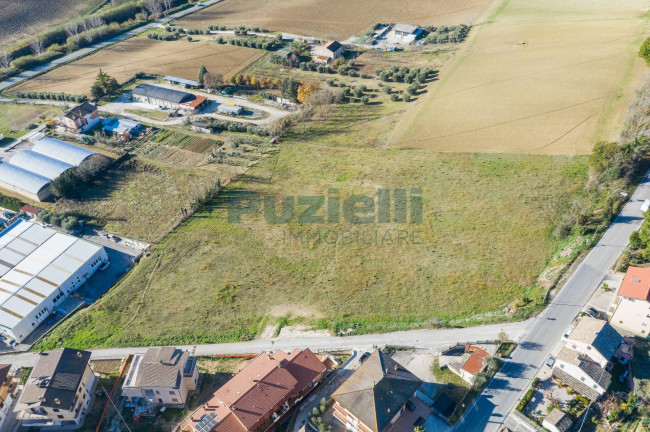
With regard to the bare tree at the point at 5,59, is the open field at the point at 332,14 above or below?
above

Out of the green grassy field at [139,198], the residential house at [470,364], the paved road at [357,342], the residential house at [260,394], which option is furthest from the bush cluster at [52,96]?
the residential house at [470,364]

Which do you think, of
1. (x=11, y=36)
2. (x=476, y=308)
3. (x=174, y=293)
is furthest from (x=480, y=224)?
(x=11, y=36)

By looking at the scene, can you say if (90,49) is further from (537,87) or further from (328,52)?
(537,87)

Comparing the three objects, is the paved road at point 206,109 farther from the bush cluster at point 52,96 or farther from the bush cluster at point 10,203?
the bush cluster at point 10,203

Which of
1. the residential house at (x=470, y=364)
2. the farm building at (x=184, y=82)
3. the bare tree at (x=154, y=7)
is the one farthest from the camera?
the bare tree at (x=154, y=7)

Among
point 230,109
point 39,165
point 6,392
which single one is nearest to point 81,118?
point 39,165

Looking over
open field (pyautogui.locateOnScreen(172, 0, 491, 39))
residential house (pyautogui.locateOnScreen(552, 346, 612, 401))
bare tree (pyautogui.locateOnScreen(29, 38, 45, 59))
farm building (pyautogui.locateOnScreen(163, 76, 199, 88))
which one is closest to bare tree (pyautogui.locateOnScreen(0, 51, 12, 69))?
bare tree (pyautogui.locateOnScreen(29, 38, 45, 59))

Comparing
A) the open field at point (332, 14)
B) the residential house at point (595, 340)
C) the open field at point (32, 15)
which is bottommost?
the residential house at point (595, 340)
